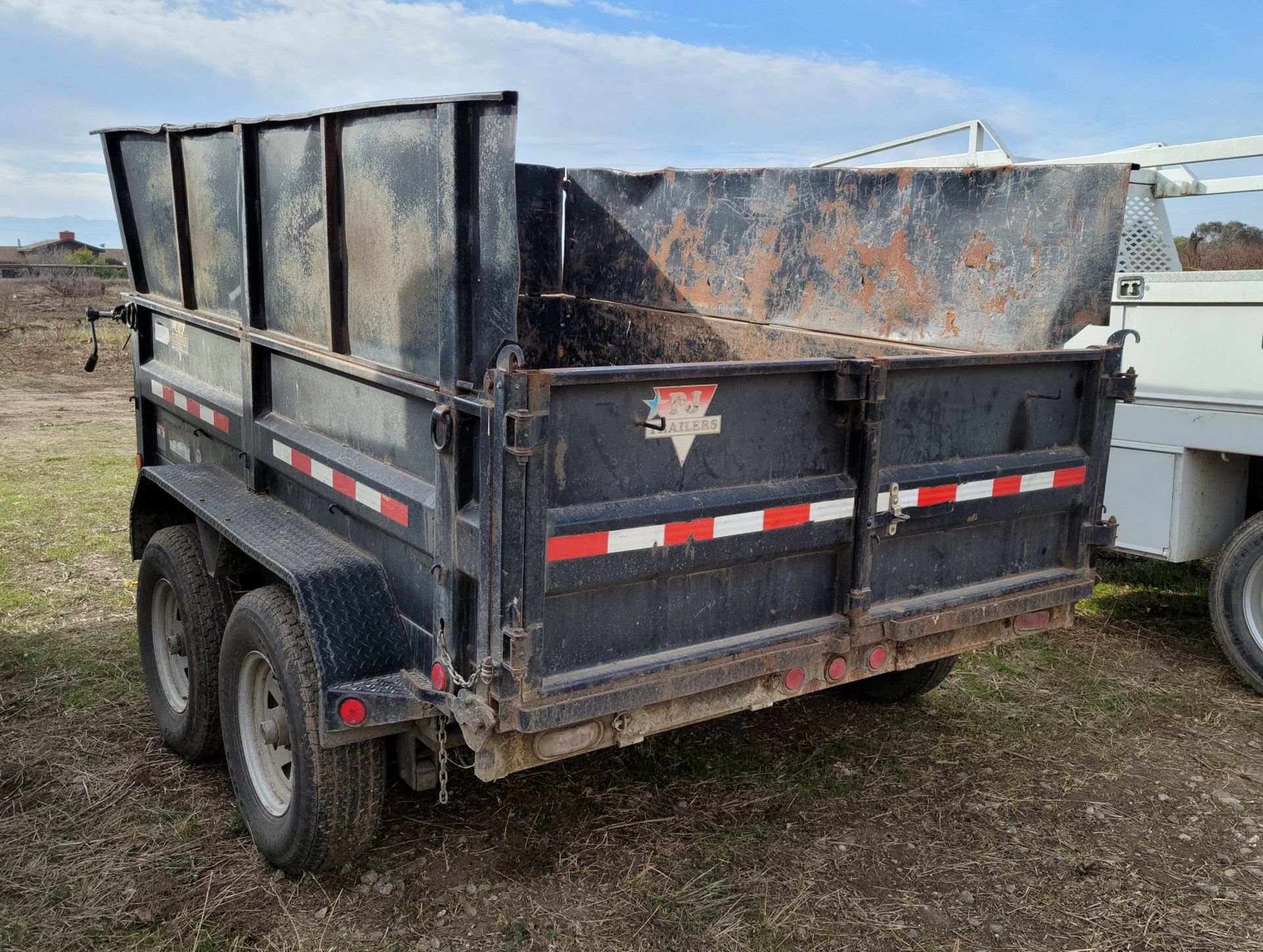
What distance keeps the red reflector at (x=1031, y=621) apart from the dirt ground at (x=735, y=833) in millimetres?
661

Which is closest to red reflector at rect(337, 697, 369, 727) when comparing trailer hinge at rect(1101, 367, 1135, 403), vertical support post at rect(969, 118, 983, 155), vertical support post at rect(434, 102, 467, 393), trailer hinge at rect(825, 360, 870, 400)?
vertical support post at rect(434, 102, 467, 393)

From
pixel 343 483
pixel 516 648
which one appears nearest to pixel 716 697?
pixel 516 648

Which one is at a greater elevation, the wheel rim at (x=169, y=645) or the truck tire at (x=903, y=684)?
the wheel rim at (x=169, y=645)

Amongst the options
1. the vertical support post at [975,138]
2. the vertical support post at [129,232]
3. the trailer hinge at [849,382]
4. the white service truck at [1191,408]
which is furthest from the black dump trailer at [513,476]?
the vertical support post at [975,138]

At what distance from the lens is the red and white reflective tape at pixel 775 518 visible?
2459 mm

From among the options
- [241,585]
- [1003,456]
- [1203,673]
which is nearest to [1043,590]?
[1003,456]

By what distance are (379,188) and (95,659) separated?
2.92 m

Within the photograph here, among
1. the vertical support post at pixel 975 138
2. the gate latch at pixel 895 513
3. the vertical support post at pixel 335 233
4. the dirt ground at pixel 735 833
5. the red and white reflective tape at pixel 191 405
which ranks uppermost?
the vertical support post at pixel 975 138

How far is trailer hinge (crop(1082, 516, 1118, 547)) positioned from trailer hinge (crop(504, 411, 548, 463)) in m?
1.99

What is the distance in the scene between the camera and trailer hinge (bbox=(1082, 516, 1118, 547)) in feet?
11.2

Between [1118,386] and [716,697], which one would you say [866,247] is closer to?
[1118,386]

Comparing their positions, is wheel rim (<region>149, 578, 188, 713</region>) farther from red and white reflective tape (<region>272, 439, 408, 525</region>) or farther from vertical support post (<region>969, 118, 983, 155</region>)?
vertical support post (<region>969, 118, 983, 155</region>)

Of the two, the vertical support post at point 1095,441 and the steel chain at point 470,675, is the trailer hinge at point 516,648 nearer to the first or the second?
the steel chain at point 470,675

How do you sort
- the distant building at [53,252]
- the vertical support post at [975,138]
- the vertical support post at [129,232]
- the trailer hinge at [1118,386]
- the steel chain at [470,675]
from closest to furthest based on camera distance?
the steel chain at [470,675]
the trailer hinge at [1118,386]
the vertical support post at [129,232]
the vertical support post at [975,138]
the distant building at [53,252]
